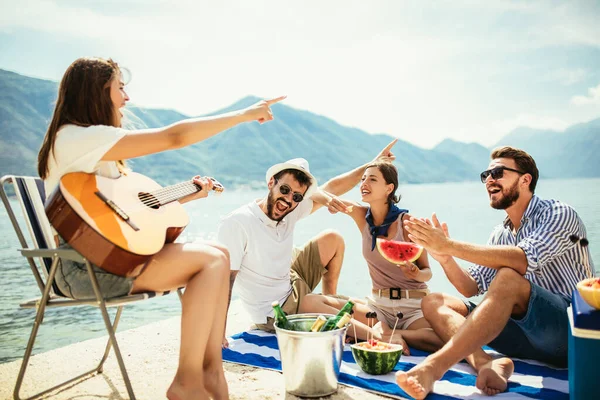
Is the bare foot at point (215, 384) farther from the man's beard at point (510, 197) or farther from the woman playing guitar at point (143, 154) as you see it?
the man's beard at point (510, 197)

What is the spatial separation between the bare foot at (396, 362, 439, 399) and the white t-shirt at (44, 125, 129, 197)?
85.8 inches

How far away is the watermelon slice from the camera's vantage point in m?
4.36

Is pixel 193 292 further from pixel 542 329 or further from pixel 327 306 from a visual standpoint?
pixel 542 329

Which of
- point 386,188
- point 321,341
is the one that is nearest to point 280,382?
point 321,341

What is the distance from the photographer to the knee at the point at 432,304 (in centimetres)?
394

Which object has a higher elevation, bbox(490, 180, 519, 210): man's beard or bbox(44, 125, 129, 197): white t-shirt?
bbox(44, 125, 129, 197): white t-shirt

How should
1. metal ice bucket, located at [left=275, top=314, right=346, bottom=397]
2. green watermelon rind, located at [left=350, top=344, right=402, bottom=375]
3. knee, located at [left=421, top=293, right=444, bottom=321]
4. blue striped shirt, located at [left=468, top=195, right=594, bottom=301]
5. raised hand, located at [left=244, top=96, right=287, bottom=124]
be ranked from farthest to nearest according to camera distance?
knee, located at [left=421, top=293, right=444, bottom=321] < green watermelon rind, located at [left=350, top=344, right=402, bottom=375] < blue striped shirt, located at [left=468, top=195, right=594, bottom=301] < metal ice bucket, located at [left=275, top=314, right=346, bottom=397] < raised hand, located at [left=244, top=96, right=287, bottom=124]

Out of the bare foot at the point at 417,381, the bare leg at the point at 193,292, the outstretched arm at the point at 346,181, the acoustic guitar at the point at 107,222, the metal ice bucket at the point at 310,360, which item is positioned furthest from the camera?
the outstretched arm at the point at 346,181

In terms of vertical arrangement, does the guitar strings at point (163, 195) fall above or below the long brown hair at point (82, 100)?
below

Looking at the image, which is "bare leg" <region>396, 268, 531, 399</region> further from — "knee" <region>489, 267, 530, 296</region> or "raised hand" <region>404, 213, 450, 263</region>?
"raised hand" <region>404, 213, 450, 263</region>

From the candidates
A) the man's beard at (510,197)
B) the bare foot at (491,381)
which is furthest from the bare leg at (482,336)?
the man's beard at (510,197)

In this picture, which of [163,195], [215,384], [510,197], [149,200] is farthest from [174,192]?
[510,197]

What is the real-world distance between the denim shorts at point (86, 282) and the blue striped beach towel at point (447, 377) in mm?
1586

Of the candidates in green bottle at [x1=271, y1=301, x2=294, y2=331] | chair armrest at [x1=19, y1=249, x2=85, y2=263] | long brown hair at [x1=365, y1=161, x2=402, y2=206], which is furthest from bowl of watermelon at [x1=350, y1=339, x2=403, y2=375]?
chair armrest at [x1=19, y1=249, x2=85, y2=263]
